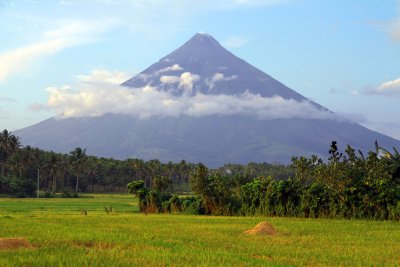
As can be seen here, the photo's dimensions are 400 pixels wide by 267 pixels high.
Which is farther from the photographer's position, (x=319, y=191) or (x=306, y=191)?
(x=306, y=191)

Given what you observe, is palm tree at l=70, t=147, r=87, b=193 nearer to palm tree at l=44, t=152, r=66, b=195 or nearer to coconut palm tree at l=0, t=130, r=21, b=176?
Result: palm tree at l=44, t=152, r=66, b=195

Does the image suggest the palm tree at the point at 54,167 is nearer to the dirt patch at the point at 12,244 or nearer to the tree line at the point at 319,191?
the tree line at the point at 319,191

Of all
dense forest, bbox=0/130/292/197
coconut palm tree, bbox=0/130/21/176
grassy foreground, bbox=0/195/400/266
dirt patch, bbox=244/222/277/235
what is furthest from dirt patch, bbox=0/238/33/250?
coconut palm tree, bbox=0/130/21/176

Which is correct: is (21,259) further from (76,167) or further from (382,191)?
(76,167)

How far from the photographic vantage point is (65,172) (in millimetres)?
113062

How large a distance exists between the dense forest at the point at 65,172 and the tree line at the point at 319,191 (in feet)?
153

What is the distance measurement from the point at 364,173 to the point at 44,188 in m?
88.2

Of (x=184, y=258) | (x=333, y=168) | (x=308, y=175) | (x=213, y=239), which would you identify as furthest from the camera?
(x=308, y=175)

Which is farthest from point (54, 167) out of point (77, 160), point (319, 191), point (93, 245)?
point (93, 245)

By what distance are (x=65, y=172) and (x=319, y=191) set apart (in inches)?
3263

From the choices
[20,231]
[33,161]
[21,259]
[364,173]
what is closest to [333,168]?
[364,173]

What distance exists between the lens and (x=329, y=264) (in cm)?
1578

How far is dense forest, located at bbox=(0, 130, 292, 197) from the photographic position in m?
97.1

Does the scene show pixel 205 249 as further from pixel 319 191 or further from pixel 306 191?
pixel 306 191
